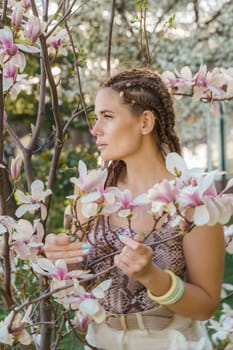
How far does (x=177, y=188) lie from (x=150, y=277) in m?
0.21

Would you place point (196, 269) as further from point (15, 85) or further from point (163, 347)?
point (15, 85)

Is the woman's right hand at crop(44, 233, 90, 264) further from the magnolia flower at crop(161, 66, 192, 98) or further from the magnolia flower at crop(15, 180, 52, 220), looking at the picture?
the magnolia flower at crop(161, 66, 192, 98)

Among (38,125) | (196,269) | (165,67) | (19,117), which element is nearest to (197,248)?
(196,269)

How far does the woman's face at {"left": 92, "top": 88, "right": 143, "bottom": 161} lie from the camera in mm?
1429

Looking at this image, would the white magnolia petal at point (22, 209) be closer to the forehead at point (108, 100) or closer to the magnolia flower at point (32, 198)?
the magnolia flower at point (32, 198)

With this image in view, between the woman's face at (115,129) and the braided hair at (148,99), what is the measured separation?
18mm

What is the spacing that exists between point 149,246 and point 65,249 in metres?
0.19

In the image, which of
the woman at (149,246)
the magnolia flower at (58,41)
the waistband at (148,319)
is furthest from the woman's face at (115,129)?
the waistband at (148,319)

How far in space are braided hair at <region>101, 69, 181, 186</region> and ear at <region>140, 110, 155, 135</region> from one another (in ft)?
0.04

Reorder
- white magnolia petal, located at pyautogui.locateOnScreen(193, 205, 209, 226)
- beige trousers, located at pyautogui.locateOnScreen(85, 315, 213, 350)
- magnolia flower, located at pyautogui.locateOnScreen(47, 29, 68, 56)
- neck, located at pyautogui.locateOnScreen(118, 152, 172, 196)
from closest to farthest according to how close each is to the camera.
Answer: white magnolia petal, located at pyautogui.locateOnScreen(193, 205, 209, 226)
beige trousers, located at pyautogui.locateOnScreen(85, 315, 213, 350)
neck, located at pyautogui.locateOnScreen(118, 152, 172, 196)
magnolia flower, located at pyautogui.locateOnScreen(47, 29, 68, 56)

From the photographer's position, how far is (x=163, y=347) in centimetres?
141

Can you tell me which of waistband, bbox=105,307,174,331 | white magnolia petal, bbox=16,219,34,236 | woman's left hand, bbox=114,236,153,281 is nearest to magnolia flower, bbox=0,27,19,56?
white magnolia petal, bbox=16,219,34,236

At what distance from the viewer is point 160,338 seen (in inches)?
55.8

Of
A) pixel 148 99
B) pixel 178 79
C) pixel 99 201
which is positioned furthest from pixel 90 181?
pixel 178 79
